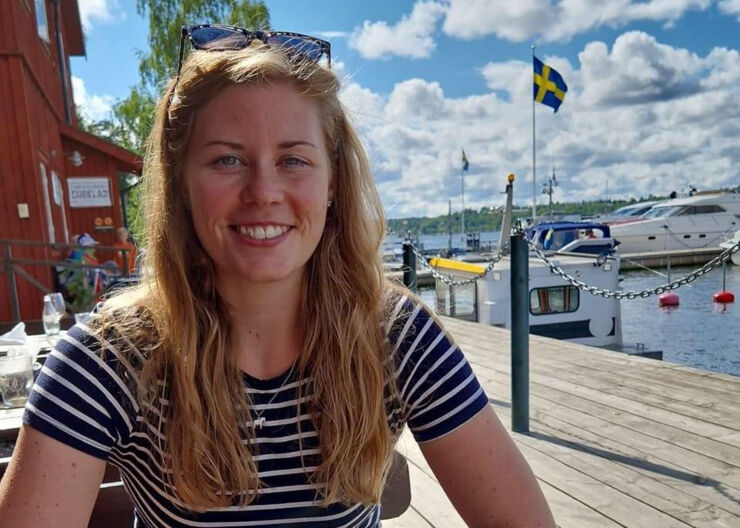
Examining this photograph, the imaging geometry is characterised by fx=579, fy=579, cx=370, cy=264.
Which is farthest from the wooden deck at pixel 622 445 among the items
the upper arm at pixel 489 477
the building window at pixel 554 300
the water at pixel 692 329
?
the water at pixel 692 329

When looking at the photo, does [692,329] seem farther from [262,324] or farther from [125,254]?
[262,324]

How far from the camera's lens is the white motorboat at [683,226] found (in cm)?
2880

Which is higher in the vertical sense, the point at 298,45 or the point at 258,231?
the point at 298,45

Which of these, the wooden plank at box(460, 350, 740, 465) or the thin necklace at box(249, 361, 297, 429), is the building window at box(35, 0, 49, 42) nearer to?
the wooden plank at box(460, 350, 740, 465)

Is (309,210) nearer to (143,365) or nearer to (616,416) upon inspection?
(143,365)

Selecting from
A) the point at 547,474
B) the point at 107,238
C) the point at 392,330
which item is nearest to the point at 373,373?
the point at 392,330

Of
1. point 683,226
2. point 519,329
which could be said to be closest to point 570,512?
point 519,329

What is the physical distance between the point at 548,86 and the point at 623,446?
15.2 m

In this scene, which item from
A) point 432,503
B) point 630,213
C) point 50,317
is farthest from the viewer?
point 630,213

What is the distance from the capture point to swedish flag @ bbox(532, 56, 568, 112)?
16516 millimetres

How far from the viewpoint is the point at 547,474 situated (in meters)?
2.87

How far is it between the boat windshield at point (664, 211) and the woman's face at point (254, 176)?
32313 mm

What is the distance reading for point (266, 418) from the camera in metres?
1.10

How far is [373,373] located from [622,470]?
2.26 m
